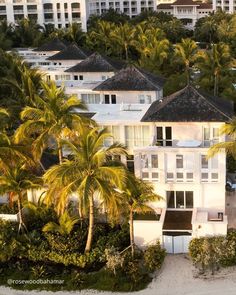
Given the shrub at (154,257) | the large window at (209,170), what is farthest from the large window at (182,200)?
the shrub at (154,257)

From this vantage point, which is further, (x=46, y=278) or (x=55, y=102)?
(x=55, y=102)

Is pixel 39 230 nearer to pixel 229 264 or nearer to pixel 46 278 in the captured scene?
pixel 46 278

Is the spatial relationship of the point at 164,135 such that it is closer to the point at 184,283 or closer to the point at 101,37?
the point at 184,283

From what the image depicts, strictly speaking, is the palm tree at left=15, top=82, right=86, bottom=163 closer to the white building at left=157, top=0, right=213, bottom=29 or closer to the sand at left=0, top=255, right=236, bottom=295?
the sand at left=0, top=255, right=236, bottom=295

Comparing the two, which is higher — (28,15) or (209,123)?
(28,15)

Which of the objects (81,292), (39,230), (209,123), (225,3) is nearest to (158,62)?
(209,123)

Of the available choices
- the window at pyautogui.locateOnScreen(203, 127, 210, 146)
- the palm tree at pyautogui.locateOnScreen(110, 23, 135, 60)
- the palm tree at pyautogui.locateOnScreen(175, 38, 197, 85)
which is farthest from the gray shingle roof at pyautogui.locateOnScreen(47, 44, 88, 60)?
the window at pyautogui.locateOnScreen(203, 127, 210, 146)

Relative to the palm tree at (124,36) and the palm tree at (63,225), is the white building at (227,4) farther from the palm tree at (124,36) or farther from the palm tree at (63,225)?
the palm tree at (63,225)
